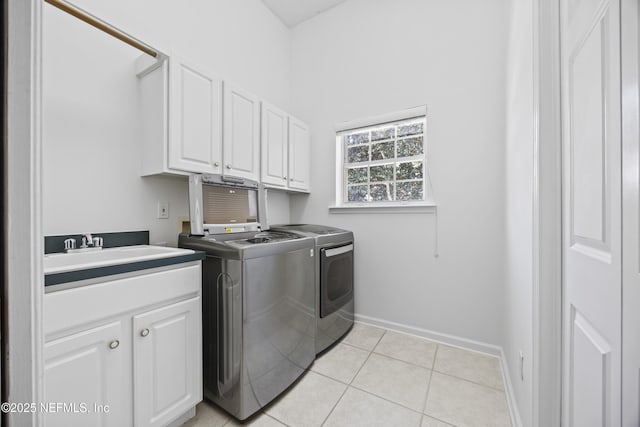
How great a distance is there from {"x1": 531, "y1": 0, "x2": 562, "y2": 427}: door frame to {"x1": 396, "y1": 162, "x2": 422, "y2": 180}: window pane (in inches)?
56.1

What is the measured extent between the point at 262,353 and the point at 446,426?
3.37ft

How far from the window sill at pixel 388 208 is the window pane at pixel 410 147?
517 millimetres

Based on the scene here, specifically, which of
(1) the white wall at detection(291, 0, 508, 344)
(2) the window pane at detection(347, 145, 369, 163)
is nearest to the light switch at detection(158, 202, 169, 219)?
(1) the white wall at detection(291, 0, 508, 344)

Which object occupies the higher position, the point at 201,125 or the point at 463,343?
the point at 201,125

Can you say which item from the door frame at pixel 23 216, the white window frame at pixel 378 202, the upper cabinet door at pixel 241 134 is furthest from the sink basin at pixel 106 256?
the white window frame at pixel 378 202

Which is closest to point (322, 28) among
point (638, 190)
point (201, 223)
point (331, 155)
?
point (331, 155)

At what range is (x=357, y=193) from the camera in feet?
8.91

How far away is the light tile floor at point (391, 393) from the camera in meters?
1.36

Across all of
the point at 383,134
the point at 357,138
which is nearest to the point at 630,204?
the point at 383,134

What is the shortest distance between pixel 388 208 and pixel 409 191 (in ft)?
0.88

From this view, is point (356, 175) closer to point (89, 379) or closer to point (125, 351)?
point (125, 351)

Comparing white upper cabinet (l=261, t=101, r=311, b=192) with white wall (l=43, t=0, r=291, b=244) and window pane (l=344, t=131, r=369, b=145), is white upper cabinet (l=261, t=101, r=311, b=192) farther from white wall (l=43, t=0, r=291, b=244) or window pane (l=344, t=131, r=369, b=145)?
white wall (l=43, t=0, r=291, b=244)

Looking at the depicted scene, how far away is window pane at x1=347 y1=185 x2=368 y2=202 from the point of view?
105 inches

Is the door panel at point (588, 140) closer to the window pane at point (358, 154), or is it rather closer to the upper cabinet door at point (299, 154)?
the window pane at point (358, 154)
